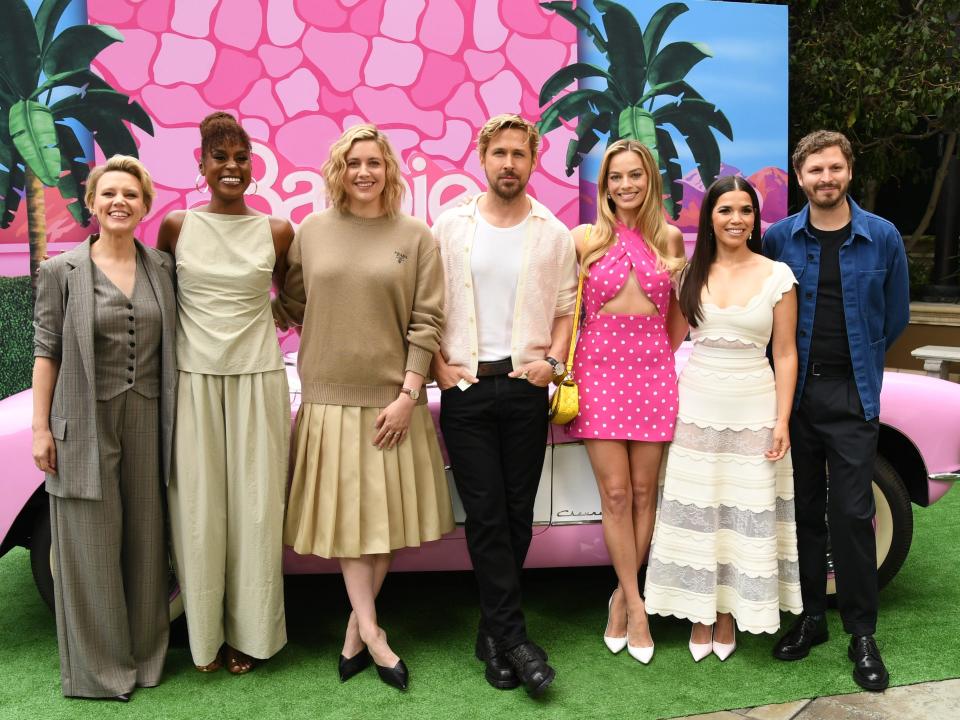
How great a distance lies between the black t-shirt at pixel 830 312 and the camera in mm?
2902

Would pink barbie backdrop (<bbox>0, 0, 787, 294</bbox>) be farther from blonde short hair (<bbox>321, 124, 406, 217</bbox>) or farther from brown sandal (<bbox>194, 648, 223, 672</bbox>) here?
brown sandal (<bbox>194, 648, 223, 672</bbox>)

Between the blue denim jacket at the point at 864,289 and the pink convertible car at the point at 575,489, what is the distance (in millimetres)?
490

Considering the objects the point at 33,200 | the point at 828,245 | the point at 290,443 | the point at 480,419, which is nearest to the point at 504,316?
the point at 480,419

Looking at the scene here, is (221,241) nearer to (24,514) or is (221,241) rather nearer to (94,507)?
(94,507)

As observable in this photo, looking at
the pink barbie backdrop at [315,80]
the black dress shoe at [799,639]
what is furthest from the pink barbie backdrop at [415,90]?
the black dress shoe at [799,639]

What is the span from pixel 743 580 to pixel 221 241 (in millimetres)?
2127

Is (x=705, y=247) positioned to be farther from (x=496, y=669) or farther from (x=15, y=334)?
A: (x=15, y=334)

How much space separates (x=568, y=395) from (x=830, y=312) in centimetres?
94

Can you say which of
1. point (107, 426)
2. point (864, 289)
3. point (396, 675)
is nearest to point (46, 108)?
point (107, 426)

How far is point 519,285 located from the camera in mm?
2842

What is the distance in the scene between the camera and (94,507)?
8.82 feet

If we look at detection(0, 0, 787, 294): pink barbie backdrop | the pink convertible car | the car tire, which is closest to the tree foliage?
detection(0, 0, 787, 294): pink barbie backdrop

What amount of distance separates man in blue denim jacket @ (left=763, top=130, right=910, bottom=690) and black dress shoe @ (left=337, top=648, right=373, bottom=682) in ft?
5.50

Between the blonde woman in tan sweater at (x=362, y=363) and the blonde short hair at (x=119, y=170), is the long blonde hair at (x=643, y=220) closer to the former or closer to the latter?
the blonde woman in tan sweater at (x=362, y=363)
